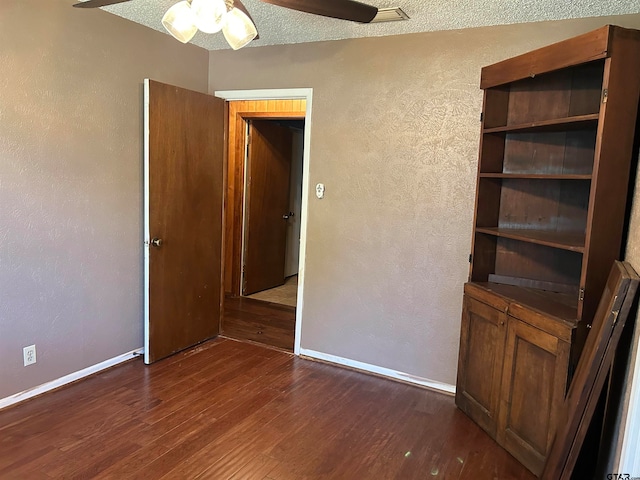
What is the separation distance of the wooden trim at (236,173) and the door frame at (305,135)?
1321 millimetres

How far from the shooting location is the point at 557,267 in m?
2.73

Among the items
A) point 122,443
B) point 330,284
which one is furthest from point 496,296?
point 122,443

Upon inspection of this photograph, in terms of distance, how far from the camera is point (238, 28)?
1989mm

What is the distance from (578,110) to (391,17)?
3.82ft

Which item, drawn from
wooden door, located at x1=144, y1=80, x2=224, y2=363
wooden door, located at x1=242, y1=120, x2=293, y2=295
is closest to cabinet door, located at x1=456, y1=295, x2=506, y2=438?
wooden door, located at x1=144, y1=80, x2=224, y2=363

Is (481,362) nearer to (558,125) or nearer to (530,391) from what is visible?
(530,391)

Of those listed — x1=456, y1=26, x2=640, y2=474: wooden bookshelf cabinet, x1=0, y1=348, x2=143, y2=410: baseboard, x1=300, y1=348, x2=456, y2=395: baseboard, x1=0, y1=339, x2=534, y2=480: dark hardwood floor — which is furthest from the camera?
x1=300, y1=348, x2=456, y2=395: baseboard

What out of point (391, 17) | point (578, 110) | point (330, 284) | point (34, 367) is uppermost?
point (391, 17)

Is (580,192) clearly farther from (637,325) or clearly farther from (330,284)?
(330,284)

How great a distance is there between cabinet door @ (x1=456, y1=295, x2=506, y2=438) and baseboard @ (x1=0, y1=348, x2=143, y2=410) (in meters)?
2.34

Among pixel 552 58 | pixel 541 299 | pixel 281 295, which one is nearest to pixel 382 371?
pixel 541 299

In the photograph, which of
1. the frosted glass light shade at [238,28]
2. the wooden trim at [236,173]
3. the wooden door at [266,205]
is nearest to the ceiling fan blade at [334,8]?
the frosted glass light shade at [238,28]

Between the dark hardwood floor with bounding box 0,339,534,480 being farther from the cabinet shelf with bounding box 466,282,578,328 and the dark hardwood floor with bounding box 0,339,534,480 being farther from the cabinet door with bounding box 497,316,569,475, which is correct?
the cabinet shelf with bounding box 466,282,578,328

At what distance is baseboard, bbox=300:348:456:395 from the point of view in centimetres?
324
